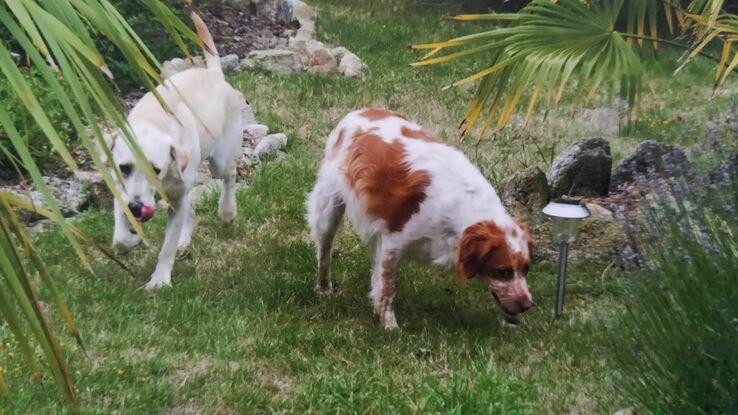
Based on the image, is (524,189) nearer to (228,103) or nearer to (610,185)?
(610,185)

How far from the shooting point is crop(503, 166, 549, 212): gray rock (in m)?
6.46

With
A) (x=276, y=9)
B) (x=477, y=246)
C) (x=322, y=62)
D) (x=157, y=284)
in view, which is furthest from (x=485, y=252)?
(x=276, y=9)

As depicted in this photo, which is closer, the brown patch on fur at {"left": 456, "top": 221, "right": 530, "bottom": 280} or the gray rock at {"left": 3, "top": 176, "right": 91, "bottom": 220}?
the brown patch on fur at {"left": 456, "top": 221, "right": 530, "bottom": 280}

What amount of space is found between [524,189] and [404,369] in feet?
8.48

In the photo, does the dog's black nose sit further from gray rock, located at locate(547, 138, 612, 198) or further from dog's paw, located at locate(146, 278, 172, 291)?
gray rock, located at locate(547, 138, 612, 198)

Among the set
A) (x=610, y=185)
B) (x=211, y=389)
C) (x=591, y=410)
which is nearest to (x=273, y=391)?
(x=211, y=389)

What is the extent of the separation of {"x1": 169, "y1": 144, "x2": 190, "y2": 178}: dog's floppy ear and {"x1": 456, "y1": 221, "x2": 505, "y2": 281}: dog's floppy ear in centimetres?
190

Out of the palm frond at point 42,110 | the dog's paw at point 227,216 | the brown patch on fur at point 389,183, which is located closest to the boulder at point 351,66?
→ the dog's paw at point 227,216

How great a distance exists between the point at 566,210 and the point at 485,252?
0.70 metres

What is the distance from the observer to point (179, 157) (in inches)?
212

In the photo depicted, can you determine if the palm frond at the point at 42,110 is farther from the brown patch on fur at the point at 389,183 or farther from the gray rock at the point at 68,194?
the gray rock at the point at 68,194

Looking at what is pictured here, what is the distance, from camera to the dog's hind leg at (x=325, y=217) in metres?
5.43

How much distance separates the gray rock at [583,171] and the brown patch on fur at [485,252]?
2.23 m

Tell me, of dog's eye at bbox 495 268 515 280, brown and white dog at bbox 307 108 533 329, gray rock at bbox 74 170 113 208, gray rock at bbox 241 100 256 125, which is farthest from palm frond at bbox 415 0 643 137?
gray rock at bbox 241 100 256 125
